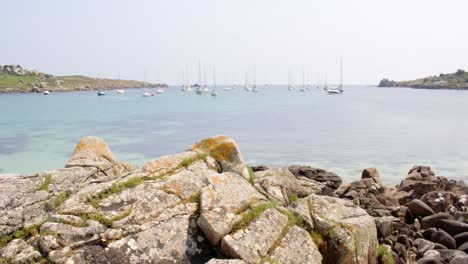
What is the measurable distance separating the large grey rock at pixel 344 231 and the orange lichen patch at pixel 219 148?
3397 mm

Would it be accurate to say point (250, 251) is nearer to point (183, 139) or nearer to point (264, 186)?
point (264, 186)

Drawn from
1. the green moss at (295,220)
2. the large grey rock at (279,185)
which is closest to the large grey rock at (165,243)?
the green moss at (295,220)

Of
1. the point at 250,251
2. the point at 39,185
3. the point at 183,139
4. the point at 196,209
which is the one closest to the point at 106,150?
the point at 39,185

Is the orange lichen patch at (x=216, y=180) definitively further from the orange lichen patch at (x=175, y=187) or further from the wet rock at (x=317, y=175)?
the wet rock at (x=317, y=175)

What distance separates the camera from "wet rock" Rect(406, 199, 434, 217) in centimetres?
1872

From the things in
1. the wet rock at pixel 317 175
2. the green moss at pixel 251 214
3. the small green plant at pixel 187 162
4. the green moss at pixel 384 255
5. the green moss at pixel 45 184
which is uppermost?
the small green plant at pixel 187 162

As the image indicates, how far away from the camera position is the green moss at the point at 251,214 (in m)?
10.2

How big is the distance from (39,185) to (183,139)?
147 ft

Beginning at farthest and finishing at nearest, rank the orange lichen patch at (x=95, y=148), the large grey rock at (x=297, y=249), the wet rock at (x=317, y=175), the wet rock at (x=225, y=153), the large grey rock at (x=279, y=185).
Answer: the wet rock at (x=317, y=175) → the orange lichen patch at (x=95, y=148) → the large grey rock at (x=279, y=185) → the wet rock at (x=225, y=153) → the large grey rock at (x=297, y=249)

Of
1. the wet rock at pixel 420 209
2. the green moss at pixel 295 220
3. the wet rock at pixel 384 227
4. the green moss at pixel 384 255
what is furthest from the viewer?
the wet rock at pixel 420 209

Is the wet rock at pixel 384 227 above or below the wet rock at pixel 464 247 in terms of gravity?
above

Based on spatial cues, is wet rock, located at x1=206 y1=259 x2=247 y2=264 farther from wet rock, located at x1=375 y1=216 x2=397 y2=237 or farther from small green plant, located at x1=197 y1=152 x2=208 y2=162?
wet rock, located at x1=375 y1=216 x2=397 y2=237

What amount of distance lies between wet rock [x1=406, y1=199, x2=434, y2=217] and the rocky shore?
3.83m

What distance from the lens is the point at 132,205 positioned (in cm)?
1094
